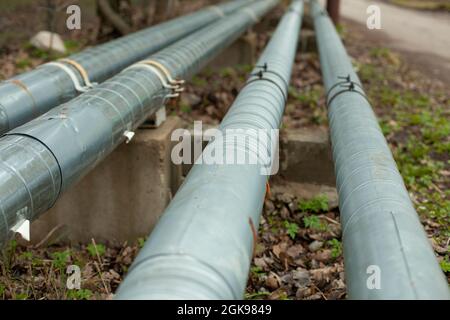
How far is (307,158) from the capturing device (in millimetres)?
5691

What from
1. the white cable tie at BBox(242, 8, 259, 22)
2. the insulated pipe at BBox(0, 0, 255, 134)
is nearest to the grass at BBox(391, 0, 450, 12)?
the white cable tie at BBox(242, 8, 259, 22)

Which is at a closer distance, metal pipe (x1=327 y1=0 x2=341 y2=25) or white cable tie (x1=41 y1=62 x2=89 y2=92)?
white cable tie (x1=41 y1=62 x2=89 y2=92)

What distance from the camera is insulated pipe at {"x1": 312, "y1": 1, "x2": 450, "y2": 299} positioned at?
1.98 m

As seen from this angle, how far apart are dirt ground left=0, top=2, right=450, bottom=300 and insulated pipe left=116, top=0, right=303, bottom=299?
5.12 ft

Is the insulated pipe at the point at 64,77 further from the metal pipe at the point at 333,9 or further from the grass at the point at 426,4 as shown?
the grass at the point at 426,4

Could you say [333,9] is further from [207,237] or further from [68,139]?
[207,237]

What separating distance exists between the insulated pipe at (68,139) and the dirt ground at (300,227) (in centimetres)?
109

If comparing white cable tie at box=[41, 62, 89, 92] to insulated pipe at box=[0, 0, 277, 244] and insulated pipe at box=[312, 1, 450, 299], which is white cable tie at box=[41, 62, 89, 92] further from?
insulated pipe at box=[312, 1, 450, 299]

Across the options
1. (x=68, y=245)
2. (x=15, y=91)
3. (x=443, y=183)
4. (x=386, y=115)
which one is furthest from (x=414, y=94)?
(x=15, y=91)

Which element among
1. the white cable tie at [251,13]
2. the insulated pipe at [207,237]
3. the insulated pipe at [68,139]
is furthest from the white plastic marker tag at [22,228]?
the white cable tie at [251,13]

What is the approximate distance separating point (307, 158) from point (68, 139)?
10.1 feet

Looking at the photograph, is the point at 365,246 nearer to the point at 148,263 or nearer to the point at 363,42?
the point at 148,263

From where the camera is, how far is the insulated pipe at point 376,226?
6.48 ft

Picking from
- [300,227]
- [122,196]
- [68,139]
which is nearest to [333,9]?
[300,227]
